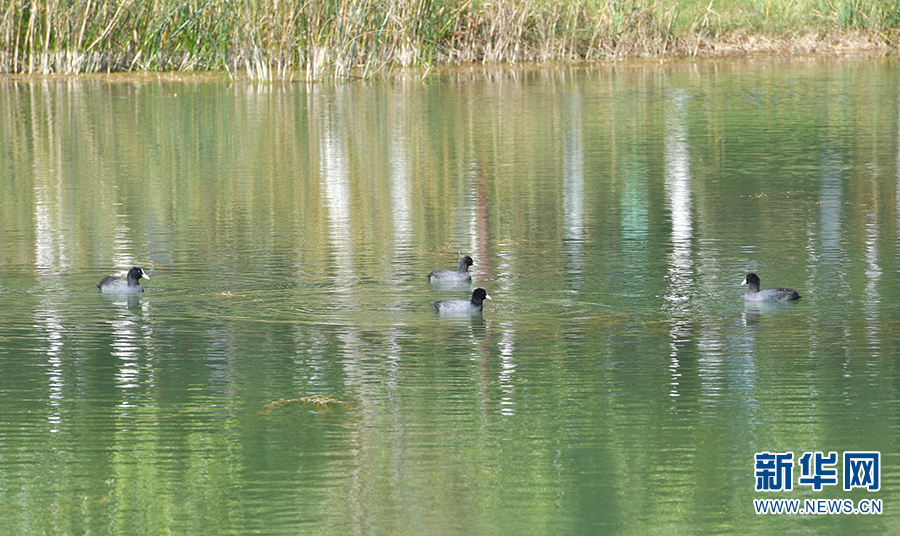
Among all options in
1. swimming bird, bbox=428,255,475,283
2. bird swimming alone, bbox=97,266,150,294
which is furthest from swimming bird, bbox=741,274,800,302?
bird swimming alone, bbox=97,266,150,294

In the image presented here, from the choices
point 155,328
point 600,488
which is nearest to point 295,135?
point 155,328

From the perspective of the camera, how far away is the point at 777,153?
16.0 m

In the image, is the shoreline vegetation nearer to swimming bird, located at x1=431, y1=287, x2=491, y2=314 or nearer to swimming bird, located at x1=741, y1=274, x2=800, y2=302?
swimming bird, located at x1=431, y1=287, x2=491, y2=314

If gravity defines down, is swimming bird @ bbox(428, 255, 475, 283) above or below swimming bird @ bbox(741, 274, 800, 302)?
above

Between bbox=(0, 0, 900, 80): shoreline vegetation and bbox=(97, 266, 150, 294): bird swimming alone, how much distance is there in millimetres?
15880

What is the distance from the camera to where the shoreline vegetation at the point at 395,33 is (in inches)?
981

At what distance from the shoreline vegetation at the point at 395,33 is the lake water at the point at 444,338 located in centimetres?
832

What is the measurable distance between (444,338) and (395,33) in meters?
18.7

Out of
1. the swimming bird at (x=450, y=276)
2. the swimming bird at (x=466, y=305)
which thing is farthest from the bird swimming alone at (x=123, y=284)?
the swimming bird at (x=466, y=305)

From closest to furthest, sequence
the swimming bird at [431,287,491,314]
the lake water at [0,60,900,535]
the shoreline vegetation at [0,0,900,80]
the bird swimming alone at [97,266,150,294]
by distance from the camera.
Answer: the lake water at [0,60,900,535] → the swimming bird at [431,287,491,314] → the bird swimming alone at [97,266,150,294] → the shoreline vegetation at [0,0,900,80]

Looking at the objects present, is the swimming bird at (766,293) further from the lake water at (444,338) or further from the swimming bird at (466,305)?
the swimming bird at (466,305)

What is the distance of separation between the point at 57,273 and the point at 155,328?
72.0 inches

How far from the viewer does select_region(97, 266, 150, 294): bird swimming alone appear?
883 cm

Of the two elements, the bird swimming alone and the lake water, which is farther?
the bird swimming alone
